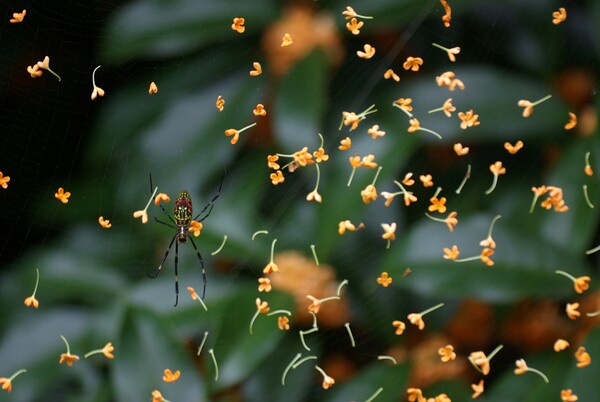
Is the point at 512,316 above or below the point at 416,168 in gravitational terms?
below

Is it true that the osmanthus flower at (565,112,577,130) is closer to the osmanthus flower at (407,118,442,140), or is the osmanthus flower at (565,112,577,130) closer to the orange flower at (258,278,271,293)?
the osmanthus flower at (407,118,442,140)

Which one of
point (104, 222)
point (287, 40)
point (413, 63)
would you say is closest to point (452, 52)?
point (413, 63)

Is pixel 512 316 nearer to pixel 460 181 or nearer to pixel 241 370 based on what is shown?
pixel 460 181

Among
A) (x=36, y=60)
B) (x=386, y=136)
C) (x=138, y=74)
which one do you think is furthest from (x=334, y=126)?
(x=36, y=60)

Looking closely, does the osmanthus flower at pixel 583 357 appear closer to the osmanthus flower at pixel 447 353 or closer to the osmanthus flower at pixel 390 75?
the osmanthus flower at pixel 447 353

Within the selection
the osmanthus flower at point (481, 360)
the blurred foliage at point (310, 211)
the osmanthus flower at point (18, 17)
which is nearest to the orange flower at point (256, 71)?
the blurred foliage at point (310, 211)

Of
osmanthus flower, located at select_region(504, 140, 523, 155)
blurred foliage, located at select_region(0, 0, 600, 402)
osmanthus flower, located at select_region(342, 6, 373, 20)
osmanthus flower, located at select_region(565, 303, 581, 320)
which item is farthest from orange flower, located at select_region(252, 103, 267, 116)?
osmanthus flower, located at select_region(565, 303, 581, 320)
